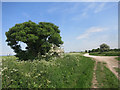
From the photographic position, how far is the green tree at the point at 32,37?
44.9ft

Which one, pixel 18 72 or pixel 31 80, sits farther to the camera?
pixel 18 72

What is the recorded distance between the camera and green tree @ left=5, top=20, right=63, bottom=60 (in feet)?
44.9

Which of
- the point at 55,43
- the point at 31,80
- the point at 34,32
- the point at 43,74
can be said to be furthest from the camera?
the point at 55,43

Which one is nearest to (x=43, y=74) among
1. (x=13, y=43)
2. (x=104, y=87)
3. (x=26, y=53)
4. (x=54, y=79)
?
(x=54, y=79)

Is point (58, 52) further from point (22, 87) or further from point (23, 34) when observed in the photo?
point (22, 87)

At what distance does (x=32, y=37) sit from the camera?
13.3 metres

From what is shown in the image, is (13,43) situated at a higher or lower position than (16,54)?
higher

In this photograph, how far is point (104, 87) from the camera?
7035 millimetres

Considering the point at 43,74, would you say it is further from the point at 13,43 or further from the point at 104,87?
the point at 13,43

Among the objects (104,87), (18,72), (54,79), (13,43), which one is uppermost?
(13,43)

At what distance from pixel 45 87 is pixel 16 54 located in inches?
475

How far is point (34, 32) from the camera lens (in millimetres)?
14898

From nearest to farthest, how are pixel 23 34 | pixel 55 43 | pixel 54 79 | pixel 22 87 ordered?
pixel 22 87
pixel 54 79
pixel 23 34
pixel 55 43

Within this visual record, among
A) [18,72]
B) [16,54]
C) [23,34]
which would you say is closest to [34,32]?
[23,34]
